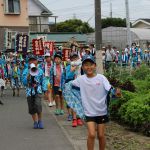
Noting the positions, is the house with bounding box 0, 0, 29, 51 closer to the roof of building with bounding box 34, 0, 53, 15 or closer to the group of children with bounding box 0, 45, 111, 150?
the roof of building with bounding box 34, 0, 53, 15

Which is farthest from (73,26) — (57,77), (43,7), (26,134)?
(26,134)

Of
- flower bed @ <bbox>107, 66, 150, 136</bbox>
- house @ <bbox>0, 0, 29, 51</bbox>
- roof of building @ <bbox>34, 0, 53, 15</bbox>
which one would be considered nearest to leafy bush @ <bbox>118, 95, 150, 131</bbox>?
flower bed @ <bbox>107, 66, 150, 136</bbox>

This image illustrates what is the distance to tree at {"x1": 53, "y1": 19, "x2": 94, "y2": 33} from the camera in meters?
75.9

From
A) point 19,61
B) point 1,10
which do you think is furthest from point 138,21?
point 19,61

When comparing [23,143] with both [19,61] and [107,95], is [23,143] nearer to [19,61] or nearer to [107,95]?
[107,95]

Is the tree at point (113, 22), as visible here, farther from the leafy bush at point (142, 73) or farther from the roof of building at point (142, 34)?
the leafy bush at point (142, 73)

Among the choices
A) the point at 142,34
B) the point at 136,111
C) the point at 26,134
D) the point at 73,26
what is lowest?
the point at 26,134

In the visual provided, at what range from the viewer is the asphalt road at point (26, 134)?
377 inches

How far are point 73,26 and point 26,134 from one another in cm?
6613

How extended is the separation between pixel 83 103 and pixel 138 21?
70937mm

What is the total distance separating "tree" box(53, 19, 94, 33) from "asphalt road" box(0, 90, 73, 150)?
200 ft

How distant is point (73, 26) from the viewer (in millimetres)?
76500

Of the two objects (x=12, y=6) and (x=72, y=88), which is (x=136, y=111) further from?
(x=12, y=6)

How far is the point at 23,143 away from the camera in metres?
9.88
